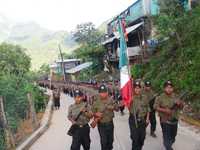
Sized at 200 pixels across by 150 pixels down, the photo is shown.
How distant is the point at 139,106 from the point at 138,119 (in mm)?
331

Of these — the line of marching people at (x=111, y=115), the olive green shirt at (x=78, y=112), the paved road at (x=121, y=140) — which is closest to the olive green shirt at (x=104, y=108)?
the line of marching people at (x=111, y=115)

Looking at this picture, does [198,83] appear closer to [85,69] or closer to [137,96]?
[137,96]

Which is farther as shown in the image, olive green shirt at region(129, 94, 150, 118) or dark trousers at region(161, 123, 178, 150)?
olive green shirt at region(129, 94, 150, 118)

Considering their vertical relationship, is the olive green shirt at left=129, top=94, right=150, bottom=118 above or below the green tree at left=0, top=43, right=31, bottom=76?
below

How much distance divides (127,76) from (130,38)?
38644 mm

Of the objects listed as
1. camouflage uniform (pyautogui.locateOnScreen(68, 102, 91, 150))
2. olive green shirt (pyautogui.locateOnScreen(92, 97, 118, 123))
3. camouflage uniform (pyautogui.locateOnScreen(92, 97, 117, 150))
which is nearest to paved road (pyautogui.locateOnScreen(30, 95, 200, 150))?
camouflage uniform (pyautogui.locateOnScreen(92, 97, 117, 150))

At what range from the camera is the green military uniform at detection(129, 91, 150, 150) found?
10.7 m

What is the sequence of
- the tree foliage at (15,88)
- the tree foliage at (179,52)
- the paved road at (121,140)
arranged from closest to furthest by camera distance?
1. the paved road at (121,140)
2. the tree foliage at (15,88)
3. the tree foliage at (179,52)

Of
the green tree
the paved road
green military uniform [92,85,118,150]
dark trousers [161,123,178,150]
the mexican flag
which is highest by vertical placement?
the green tree

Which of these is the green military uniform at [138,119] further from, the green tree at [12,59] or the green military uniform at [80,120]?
the green tree at [12,59]

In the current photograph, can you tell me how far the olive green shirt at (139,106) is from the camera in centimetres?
1078

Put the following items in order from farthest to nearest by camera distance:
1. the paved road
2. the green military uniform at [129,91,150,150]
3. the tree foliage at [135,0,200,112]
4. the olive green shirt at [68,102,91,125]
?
the tree foliage at [135,0,200,112] → the paved road → the green military uniform at [129,91,150,150] → the olive green shirt at [68,102,91,125]

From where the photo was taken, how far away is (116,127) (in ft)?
58.6

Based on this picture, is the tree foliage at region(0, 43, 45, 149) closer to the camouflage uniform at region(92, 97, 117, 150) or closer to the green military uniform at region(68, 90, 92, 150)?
the green military uniform at region(68, 90, 92, 150)
